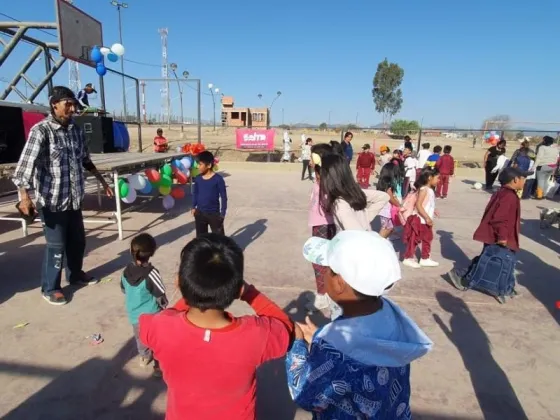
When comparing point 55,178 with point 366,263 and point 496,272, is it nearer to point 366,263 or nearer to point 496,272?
point 366,263

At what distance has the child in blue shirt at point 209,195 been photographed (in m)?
Result: 4.20

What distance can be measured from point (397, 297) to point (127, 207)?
6.26 meters

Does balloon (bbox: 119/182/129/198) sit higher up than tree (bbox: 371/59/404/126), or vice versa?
tree (bbox: 371/59/404/126)

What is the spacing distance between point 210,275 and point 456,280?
3801 millimetres

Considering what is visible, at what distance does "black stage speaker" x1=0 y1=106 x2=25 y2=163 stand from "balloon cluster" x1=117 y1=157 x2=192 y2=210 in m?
2.32

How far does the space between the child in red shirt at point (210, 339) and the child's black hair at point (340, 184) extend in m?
1.67

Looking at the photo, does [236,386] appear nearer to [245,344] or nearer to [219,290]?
[245,344]

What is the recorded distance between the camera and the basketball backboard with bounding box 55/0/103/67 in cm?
947

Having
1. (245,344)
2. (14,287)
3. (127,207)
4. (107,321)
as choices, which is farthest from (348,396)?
(127,207)

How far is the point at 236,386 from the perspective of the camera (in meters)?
1.27

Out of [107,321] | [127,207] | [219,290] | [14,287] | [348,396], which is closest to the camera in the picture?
[348,396]

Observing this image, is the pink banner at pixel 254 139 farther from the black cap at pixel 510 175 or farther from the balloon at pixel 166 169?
the black cap at pixel 510 175

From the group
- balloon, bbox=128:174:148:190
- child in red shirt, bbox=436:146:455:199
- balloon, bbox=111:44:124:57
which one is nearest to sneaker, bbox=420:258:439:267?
balloon, bbox=128:174:148:190

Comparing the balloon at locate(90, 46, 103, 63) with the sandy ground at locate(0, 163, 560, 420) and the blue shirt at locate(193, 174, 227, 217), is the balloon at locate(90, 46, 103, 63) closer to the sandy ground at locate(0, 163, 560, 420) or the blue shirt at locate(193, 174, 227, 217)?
the sandy ground at locate(0, 163, 560, 420)
